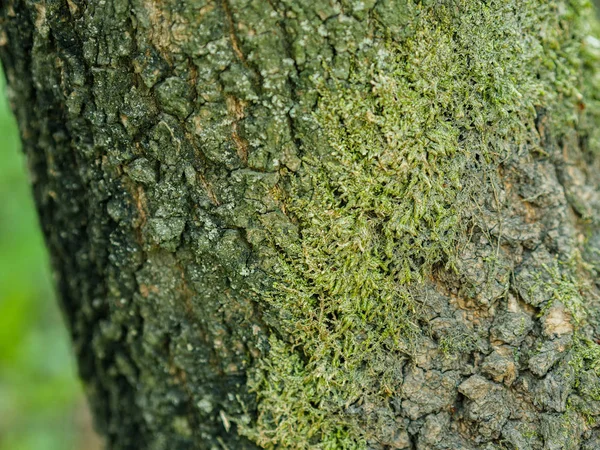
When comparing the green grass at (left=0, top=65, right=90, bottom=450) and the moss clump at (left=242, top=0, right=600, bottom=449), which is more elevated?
the moss clump at (left=242, top=0, right=600, bottom=449)

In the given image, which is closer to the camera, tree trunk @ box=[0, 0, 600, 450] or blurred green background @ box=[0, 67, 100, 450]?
tree trunk @ box=[0, 0, 600, 450]

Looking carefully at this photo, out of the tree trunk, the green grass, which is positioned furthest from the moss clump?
the green grass

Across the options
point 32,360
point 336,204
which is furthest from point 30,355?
point 336,204

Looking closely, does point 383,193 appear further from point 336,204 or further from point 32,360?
point 32,360

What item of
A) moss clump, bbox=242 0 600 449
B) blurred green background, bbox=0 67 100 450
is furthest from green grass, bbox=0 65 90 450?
moss clump, bbox=242 0 600 449

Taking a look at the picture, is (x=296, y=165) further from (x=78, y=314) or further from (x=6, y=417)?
(x=6, y=417)

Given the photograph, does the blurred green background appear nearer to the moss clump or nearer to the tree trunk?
the tree trunk

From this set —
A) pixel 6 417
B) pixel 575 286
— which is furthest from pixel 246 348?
pixel 6 417
